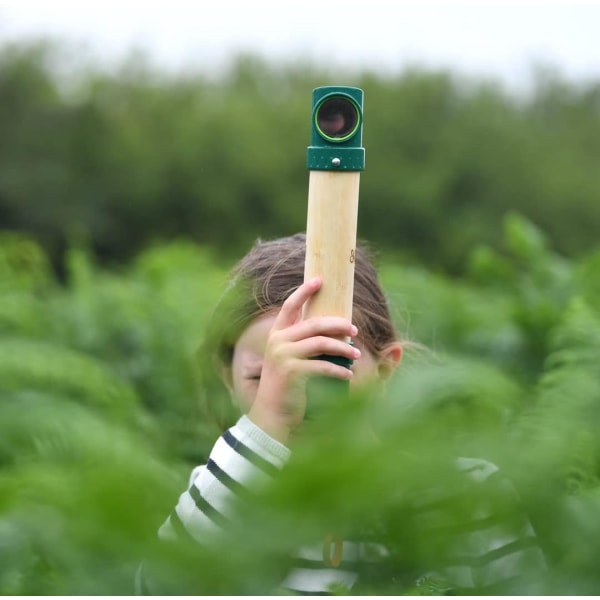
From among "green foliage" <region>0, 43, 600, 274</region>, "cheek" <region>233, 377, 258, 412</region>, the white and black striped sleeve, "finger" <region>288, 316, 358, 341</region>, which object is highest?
"green foliage" <region>0, 43, 600, 274</region>

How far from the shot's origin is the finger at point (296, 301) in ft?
4.03

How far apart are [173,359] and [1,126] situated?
845 inches

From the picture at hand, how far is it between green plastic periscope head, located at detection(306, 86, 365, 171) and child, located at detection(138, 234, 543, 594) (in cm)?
15

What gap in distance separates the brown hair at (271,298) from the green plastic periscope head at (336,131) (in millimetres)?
591

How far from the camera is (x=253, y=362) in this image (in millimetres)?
1789

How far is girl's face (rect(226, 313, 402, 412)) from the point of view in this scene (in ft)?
5.79

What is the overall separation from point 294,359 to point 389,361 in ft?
2.39

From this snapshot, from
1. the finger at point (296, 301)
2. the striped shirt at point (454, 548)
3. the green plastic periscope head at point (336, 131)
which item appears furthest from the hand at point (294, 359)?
the striped shirt at point (454, 548)

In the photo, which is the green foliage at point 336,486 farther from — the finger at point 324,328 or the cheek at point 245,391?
the cheek at point 245,391

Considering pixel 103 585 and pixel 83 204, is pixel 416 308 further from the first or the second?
pixel 83 204

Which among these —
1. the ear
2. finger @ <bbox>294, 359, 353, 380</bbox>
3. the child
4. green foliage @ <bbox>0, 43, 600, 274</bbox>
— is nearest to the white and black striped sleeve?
the child

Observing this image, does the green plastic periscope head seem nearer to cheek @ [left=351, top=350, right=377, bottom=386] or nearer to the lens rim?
the lens rim

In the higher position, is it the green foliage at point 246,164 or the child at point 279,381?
the green foliage at point 246,164

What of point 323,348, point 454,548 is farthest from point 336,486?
point 323,348
